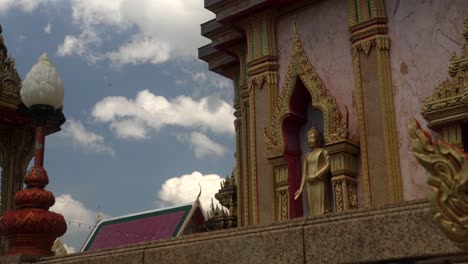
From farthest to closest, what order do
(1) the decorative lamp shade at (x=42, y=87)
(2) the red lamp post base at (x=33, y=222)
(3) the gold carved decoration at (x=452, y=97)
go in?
(3) the gold carved decoration at (x=452, y=97) < (1) the decorative lamp shade at (x=42, y=87) < (2) the red lamp post base at (x=33, y=222)

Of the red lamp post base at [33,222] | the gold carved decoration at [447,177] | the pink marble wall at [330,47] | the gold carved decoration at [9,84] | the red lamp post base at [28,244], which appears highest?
the gold carved decoration at [9,84]

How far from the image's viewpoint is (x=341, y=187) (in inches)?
456

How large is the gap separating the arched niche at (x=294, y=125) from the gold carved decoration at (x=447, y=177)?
26.7 feet

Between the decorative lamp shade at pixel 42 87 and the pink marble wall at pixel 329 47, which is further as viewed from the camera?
the pink marble wall at pixel 329 47

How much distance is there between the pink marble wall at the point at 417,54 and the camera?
10930 millimetres

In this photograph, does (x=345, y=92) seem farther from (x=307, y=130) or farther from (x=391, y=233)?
(x=391, y=233)

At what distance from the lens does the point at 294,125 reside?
1295 centimetres

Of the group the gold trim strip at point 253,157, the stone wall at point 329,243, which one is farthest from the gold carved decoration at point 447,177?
the gold trim strip at point 253,157

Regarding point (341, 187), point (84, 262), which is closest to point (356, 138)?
point (341, 187)

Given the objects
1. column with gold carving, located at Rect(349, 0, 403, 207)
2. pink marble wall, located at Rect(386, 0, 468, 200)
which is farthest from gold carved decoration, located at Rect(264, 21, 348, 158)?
pink marble wall, located at Rect(386, 0, 468, 200)

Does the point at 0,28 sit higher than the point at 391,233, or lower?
higher

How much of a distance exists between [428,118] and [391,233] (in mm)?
6110

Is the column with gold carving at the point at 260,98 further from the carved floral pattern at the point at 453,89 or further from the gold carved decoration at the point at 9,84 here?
the gold carved decoration at the point at 9,84

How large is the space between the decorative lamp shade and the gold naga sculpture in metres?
5.19
